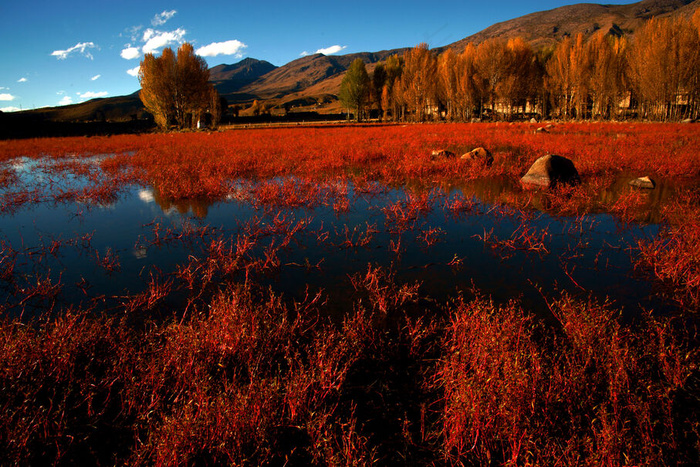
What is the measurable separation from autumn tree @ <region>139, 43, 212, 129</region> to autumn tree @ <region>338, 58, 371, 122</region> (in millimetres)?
23963

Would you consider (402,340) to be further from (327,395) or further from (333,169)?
(333,169)

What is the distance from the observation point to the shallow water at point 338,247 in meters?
4.28

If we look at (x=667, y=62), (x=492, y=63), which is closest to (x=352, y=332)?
(x=667, y=62)

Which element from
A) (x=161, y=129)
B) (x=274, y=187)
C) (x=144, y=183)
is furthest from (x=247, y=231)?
(x=161, y=129)

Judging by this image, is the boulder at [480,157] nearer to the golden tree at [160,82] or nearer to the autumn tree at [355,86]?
the golden tree at [160,82]

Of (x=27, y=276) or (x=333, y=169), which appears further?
(x=333, y=169)

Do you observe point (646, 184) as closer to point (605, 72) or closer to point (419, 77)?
point (605, 72)

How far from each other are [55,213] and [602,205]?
13.5m

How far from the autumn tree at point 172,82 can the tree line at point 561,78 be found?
25726 millimetres

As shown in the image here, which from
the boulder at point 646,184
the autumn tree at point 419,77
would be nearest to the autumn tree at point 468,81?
the autumn tree at point 419,77

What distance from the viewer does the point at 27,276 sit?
4672mm

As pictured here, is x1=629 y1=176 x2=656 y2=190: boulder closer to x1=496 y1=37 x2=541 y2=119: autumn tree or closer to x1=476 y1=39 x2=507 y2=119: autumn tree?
x1=496 y1=37 x2=541 y2=119: autumn tree

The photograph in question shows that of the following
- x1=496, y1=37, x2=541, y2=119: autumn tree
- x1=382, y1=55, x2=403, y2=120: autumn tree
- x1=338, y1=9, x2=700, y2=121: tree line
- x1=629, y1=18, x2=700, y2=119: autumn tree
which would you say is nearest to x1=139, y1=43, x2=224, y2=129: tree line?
x1=338, y1=9, x2=700, y2=121: tree line

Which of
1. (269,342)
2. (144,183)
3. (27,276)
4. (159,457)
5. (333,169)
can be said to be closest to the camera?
(159,457)
